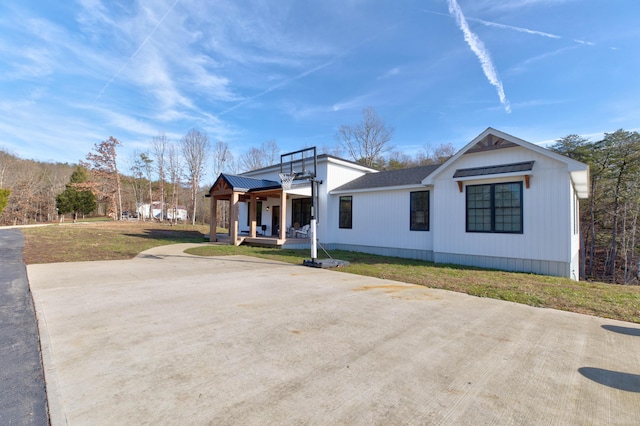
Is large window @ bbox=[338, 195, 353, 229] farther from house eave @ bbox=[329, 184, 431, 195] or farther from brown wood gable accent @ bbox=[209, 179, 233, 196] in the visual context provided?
brown wood gable accent @ bbox=[209, 179, 233, 196]

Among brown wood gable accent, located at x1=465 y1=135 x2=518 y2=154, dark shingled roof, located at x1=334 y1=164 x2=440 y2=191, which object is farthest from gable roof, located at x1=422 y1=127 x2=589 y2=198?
dark shingled roof, located at x1=334 y1=164 x2=440 y2=191

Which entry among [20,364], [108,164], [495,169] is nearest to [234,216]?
[495,169]

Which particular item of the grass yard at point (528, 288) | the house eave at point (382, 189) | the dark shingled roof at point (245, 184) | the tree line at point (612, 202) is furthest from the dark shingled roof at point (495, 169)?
the tree line at point (612, 202)

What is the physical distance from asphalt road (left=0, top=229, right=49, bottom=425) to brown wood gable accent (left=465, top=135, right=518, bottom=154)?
11.7m

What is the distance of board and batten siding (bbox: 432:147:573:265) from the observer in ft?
28.7

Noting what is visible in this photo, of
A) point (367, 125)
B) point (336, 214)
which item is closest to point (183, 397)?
point (336, 214)

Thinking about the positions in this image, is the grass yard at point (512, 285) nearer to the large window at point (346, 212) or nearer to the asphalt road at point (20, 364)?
the large window at point (346, 212)

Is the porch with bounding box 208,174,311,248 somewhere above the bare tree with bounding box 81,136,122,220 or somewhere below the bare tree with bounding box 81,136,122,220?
below

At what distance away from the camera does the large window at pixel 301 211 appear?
1684 cm

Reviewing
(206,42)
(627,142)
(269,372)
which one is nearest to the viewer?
(269,372)

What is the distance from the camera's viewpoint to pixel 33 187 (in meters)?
35.6

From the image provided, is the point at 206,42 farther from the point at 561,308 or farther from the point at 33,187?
the point at 33,187

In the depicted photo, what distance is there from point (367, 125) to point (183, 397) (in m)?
34.5

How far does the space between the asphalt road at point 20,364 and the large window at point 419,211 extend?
11.6 metres
